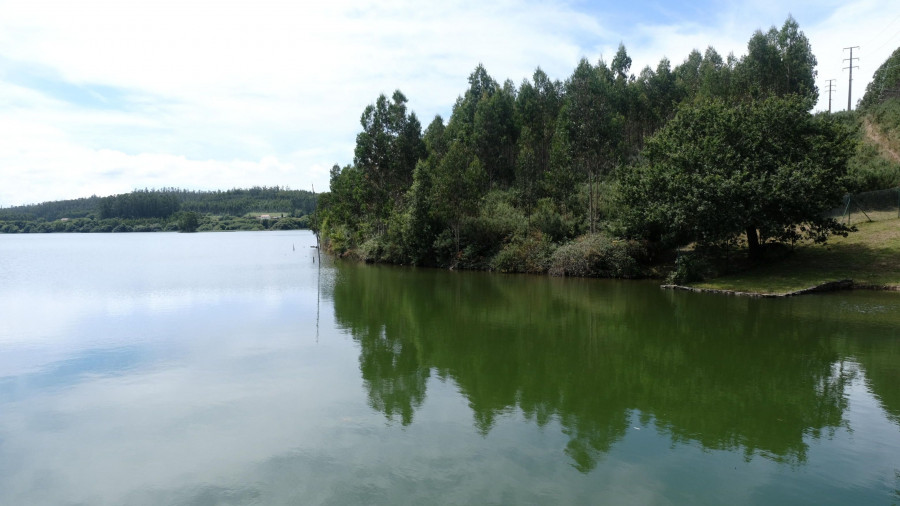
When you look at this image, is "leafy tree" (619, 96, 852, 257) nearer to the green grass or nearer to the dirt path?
the green grass

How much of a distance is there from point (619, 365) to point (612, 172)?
35830 mm

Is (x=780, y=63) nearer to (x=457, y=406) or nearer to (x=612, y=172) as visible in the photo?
(x=612, y=172)

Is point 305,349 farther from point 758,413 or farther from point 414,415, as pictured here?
point 758,413

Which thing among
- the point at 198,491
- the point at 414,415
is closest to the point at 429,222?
the point at 414,415

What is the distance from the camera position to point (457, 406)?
435 inches

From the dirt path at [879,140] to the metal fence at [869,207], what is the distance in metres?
12.1

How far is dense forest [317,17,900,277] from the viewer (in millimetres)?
28016

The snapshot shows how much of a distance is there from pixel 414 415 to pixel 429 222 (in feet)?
123

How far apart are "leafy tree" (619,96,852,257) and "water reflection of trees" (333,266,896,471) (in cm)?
558

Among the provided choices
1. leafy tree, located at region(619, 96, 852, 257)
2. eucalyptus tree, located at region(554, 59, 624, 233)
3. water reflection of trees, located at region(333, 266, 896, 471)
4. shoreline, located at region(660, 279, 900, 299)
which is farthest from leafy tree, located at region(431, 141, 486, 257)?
shoreline, located at region(660, 279, 900, 299)

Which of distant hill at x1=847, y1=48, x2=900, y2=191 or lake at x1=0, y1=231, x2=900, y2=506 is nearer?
lake at x1=0, y1=231, x2=900, y2=506

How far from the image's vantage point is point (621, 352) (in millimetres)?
15469

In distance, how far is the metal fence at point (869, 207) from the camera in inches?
1356

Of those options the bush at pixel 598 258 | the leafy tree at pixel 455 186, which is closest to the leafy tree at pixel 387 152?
the leafy tree at pixel 455 186
